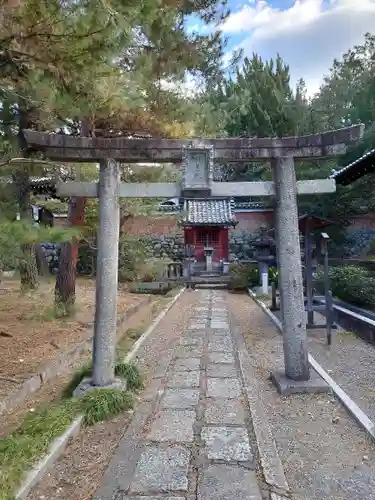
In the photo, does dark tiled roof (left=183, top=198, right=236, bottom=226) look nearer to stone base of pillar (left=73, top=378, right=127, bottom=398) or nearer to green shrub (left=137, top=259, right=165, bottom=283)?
green shrub (left=137, top=259, right=165, bottom=283)

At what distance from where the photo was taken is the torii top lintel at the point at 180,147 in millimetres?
4855

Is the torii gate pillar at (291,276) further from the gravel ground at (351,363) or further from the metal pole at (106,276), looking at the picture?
the metal pole at (106,276)

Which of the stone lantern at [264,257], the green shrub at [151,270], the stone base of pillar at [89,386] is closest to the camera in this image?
the stone base of pillar at [89,386]

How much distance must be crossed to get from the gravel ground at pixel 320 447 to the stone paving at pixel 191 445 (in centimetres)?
32

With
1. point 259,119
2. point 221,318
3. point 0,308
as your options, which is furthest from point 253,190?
point 259,119

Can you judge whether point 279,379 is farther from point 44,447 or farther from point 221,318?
point 221,318

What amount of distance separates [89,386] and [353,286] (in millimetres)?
7344

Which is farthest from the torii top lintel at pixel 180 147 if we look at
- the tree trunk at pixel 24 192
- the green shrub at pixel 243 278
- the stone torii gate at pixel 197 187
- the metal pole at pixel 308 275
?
the green shrub at pixel 243 278

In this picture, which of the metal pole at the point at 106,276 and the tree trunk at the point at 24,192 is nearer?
the metal pole at the point at 106,276

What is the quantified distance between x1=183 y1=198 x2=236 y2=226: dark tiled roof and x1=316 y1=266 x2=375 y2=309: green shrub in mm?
9513

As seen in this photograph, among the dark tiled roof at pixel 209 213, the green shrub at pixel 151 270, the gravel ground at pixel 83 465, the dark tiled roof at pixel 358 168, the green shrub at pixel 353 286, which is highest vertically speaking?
the dark tiled roof at pixel 209 213

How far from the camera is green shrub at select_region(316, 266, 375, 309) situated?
9614mm

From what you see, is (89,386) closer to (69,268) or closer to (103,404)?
(103,404)

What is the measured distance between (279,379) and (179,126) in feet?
15.4
